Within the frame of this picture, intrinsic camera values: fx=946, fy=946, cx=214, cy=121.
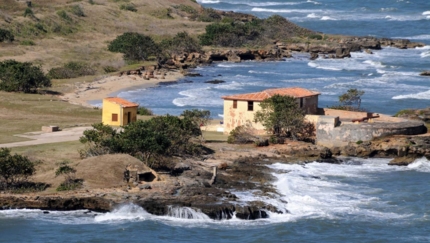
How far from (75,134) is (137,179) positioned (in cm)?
958

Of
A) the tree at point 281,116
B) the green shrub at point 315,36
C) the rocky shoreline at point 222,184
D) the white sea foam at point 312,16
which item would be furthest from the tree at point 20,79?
the white sea foam at point 312,16

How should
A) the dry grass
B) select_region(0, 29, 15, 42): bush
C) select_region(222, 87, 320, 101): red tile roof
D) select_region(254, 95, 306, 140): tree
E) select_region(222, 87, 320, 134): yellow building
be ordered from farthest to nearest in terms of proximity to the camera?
1. select_region(0, 29, 15, 42): bush
2. select_region(222, 87, 320, 101): red tile roof
3. select_region(222, 87, 320, 134): yellow building
4. the dry grass
5. select_region(254, 95, 306, 140): tree

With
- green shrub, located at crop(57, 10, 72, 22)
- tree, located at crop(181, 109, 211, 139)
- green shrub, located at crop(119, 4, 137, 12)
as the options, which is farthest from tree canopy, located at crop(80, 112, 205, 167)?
green shrub, located at crop(119, 4, 137, 12)

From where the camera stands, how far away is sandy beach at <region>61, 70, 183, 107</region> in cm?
6254

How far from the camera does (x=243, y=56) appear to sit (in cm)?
9175

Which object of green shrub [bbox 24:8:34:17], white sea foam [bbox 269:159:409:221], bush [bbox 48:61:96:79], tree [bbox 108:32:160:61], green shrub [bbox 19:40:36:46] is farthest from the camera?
green shrub [bbox 24:8:34:17]

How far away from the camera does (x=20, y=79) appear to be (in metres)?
62.9

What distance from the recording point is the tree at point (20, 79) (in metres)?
62.6

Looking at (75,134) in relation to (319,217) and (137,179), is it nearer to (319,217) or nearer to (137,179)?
(137,179)

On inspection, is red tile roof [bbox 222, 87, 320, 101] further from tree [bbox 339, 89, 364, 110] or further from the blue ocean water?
the blue ocean water

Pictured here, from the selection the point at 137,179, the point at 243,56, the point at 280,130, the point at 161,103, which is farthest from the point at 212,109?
Answer: the point at 243,56

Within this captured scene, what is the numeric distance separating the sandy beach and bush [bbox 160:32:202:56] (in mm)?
9273

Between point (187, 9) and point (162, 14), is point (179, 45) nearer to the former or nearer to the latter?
point (162, 14)

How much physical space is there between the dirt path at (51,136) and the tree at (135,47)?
127 feet
